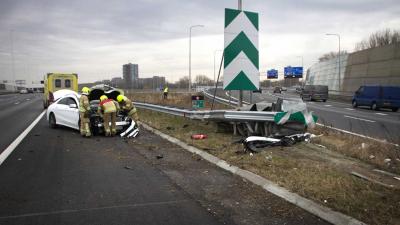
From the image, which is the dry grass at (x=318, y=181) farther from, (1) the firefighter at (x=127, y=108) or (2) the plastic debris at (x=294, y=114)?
(1) the firefighter at (x=127, y=108)

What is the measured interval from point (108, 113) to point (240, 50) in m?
4.56

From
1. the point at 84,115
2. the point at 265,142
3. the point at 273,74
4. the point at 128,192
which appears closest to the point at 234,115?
the point at 265,142

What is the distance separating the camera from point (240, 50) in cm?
1169

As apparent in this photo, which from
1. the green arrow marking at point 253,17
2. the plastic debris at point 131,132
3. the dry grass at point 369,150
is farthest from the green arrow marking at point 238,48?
the plastic debris at point 131,132

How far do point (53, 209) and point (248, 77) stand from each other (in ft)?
24.7

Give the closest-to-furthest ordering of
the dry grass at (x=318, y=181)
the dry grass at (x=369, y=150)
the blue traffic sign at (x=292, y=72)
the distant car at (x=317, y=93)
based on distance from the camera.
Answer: the dry grass at (x=318, y=181), the dry grass at (x=369, y=150), the distant car at (x=317, y=93), the blue traffic sign at (x=292, y=72)

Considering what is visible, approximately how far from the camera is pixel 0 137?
1282 centimetres

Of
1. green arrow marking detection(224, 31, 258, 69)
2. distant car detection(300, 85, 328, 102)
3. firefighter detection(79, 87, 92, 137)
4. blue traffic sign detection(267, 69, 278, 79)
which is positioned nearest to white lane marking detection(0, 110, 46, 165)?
firefighter detection(79, 87, 92, 137)

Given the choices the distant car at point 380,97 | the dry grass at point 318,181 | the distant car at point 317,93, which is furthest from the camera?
the distant car at point 317,93

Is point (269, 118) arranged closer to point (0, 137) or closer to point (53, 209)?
point (53, 209)

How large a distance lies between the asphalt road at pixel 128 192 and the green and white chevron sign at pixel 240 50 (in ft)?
9.50

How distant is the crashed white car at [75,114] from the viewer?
13.5 m

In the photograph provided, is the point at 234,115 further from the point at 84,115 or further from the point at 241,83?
the point at 84,115

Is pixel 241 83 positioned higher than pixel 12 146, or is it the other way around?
pixel 241 83
